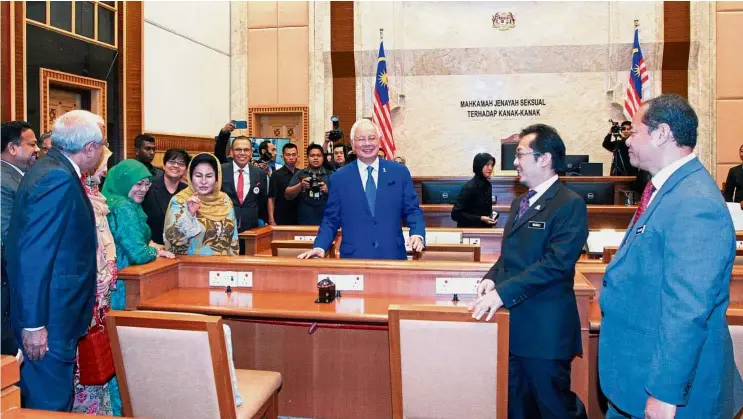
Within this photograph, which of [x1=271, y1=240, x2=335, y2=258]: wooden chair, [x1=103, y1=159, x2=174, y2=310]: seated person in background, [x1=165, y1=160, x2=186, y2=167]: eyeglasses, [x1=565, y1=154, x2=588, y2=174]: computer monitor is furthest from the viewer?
[x1=565, y1=154, x2=588, y2=174]: computer monitor

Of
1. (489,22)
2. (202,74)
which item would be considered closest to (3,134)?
(202,74)

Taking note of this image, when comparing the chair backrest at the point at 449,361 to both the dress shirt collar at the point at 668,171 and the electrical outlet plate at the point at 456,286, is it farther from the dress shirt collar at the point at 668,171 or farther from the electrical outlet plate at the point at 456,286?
the electrical outlet plate at the point at 456,286

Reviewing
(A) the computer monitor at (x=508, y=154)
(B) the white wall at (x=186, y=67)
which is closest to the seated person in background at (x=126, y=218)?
(B) the white wall at (x=186, y=67)

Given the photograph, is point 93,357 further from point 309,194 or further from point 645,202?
point 309,194

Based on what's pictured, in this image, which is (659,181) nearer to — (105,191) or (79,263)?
(79,263)

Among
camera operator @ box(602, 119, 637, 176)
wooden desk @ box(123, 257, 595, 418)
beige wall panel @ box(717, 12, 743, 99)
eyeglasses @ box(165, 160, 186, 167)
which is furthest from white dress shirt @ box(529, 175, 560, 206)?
beige wall panel @ box(717, 12, 743, 99)

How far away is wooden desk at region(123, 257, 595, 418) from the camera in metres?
2.73

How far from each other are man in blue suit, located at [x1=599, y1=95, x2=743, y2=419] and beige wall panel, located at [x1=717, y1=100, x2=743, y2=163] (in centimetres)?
773

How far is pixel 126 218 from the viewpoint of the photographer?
8.89 ft

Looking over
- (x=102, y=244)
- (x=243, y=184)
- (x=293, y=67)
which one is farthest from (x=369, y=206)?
(x=293, y=67)

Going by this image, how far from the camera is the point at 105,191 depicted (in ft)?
9.34

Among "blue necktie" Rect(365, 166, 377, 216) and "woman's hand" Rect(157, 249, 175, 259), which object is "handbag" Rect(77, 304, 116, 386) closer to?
"woman's hand" Rect(157, 249, 175, 259)

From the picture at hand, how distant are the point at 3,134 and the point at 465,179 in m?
4.67

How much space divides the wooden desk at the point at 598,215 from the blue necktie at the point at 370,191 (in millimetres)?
2842
